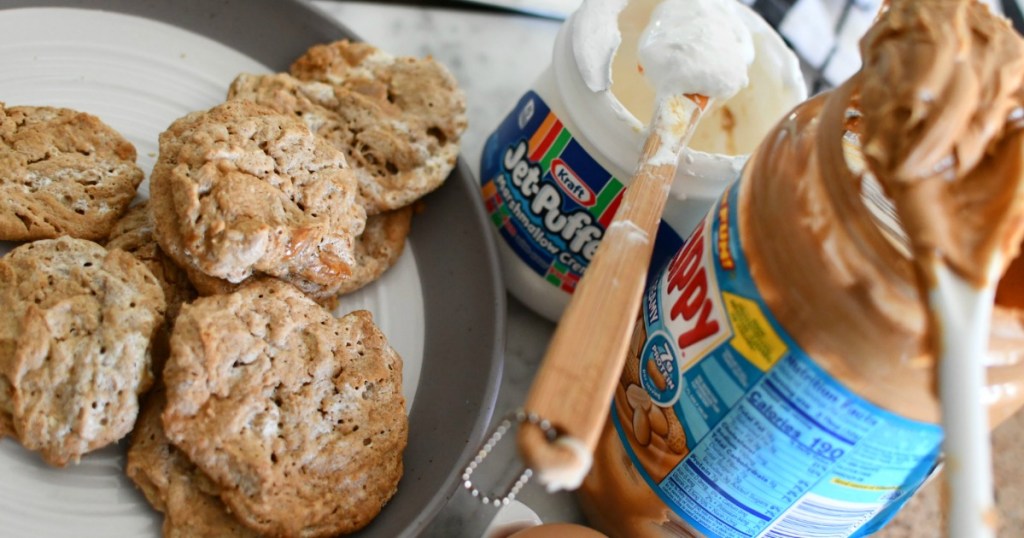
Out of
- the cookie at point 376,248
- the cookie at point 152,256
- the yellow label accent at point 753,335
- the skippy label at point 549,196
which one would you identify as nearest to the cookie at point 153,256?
the cookie at point 152,256

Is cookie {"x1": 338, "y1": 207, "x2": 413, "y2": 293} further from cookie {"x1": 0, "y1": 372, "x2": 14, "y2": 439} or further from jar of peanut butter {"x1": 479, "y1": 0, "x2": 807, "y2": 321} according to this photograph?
cookie {"x1": 0, "y1": 372, "x2": 14, "y2": 439}

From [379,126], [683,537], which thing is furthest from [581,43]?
[683,537]

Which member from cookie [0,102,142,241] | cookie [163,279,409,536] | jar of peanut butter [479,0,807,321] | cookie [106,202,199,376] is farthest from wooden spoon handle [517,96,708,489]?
cookie [0,102,142,241]

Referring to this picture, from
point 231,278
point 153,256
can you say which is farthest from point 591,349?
point 153,256

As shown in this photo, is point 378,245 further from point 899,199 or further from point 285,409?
point 899,199

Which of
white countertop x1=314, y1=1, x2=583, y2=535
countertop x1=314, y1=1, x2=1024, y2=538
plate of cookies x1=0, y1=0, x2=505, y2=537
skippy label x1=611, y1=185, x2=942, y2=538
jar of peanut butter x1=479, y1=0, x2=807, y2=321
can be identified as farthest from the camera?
white countertop x1=314, y1=1, x2=583, y2=535

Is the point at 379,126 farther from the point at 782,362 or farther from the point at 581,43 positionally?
the point at 782,362
